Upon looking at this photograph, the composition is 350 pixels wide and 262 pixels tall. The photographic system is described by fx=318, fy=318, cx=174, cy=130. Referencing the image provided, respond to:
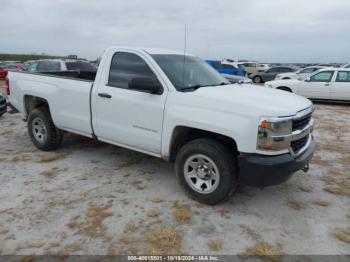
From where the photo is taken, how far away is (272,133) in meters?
3.39

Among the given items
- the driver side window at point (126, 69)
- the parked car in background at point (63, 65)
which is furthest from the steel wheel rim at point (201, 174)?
the parked car in background at point (63, 65)

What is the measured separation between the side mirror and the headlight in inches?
55.2

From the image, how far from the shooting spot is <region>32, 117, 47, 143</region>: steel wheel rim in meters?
5.83

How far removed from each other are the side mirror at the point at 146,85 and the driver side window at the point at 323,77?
11411mm

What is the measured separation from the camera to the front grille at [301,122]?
3634 millimetres

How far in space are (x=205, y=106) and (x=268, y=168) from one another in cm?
100

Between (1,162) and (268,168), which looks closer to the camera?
(268,168)

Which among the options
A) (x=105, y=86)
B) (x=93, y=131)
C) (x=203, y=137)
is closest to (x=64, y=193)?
(x=93, y=131)

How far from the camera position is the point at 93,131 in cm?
495

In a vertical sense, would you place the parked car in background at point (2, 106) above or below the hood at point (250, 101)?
below

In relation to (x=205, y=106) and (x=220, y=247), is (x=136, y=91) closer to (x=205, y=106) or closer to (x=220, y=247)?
(x=205, y=106)

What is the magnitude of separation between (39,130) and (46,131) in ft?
0.98

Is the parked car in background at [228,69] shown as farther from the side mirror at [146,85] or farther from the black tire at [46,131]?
the side mirror at [146,85]

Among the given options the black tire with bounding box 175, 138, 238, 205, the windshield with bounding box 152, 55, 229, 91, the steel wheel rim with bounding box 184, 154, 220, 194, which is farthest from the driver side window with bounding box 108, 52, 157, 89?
the steel wheel rim with bounding box 184, 154, 220, 194
